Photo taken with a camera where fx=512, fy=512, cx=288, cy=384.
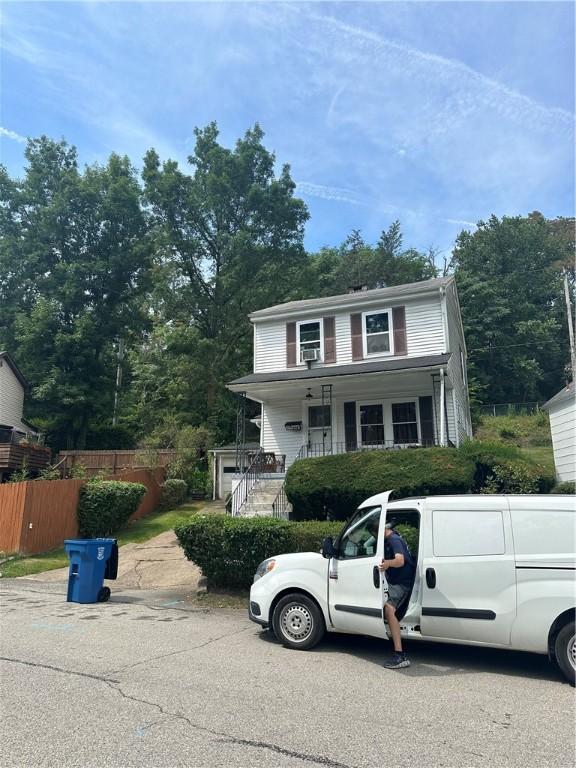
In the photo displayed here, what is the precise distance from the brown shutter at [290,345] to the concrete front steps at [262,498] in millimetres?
5041

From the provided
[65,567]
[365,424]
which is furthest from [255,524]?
[365,424]

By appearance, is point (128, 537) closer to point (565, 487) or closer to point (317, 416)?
point (317, 416)

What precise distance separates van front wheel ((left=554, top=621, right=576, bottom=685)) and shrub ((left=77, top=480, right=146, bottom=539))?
566 inches

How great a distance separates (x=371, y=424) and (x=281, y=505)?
4.58 m

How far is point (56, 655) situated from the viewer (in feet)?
20.1

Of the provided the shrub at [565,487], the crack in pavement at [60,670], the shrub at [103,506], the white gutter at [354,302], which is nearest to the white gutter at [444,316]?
the white gutter at [354,302]

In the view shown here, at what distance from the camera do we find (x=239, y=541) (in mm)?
9586

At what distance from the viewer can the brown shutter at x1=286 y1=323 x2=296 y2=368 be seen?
19.5 m

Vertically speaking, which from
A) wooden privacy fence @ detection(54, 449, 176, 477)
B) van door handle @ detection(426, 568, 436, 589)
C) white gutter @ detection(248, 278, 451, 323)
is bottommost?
van door handle @ detection(426, 568, 436, 589)

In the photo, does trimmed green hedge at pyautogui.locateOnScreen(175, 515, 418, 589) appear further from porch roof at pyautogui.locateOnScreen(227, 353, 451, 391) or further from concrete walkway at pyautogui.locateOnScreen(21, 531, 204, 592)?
porch roof at pyautogui.locateOnScreen(227, 353, 451, 391)

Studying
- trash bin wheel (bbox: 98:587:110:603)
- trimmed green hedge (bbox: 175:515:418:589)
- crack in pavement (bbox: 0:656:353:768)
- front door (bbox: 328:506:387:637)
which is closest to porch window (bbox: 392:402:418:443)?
trimmed green hedge (bbox: 175:515:418:589)

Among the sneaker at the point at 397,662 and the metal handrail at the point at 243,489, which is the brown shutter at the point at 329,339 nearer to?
the metal handrail at the point at 243,489

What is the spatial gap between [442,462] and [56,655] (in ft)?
31.5

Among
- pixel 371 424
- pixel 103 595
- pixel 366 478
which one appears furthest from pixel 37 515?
pixel 371 424
